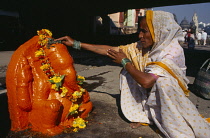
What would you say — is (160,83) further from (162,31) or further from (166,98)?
(162,31)

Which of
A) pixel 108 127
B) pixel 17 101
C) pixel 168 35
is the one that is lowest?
pixel 108 127

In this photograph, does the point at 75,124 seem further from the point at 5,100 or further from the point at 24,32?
the point at 24,32

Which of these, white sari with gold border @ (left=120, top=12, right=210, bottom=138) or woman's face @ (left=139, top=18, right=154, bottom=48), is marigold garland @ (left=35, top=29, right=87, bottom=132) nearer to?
white sari with gold border @ (left=120, top=12, right=210, bottom=138)

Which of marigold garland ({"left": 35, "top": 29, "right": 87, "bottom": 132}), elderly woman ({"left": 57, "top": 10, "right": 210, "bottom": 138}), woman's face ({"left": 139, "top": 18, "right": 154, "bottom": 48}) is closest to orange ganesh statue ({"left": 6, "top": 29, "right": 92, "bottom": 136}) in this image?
marigold garland ({"left": 35, "top": 29, "right": 87, "bottom": 132})

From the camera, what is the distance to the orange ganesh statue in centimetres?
232

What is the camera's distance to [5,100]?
3139 millimetres

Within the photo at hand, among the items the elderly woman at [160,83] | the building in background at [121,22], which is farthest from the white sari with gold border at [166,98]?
the building in background at [121,22]

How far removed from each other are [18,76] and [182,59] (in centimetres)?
216

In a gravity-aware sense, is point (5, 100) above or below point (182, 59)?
below

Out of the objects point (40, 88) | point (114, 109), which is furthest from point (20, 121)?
point (114, 109)

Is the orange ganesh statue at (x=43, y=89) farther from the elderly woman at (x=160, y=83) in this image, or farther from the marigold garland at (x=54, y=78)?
the elderly woman at (x=160, y=83)

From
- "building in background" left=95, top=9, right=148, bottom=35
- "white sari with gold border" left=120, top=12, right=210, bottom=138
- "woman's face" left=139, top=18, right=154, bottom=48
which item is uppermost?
"building in background" left=95, top=9, right=148, bottom=35

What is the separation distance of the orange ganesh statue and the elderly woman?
15.6 inches

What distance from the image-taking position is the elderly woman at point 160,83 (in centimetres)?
232
